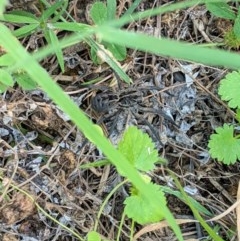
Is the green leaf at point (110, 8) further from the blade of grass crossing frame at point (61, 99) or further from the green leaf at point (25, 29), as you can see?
the blade of grass crossing frame at point (61, 99)

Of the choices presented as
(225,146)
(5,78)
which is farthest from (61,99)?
(225,146)

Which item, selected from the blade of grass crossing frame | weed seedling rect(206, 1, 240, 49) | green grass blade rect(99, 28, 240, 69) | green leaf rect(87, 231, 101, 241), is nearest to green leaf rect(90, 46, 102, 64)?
weed seedling rect(206, 1, 240, 49)

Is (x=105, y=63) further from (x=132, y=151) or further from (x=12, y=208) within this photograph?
(x=12, y=208)

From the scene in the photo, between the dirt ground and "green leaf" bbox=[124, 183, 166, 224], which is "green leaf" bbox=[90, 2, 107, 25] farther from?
"green leaf" bbox=[124, 183, 166, 224]

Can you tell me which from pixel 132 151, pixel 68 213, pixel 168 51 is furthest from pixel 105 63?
pixel 168 51

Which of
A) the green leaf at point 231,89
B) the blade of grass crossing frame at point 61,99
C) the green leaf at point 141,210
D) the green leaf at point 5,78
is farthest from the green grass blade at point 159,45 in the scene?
the green leaf at point 231,89

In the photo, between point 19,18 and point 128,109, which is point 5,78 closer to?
point 19,18
